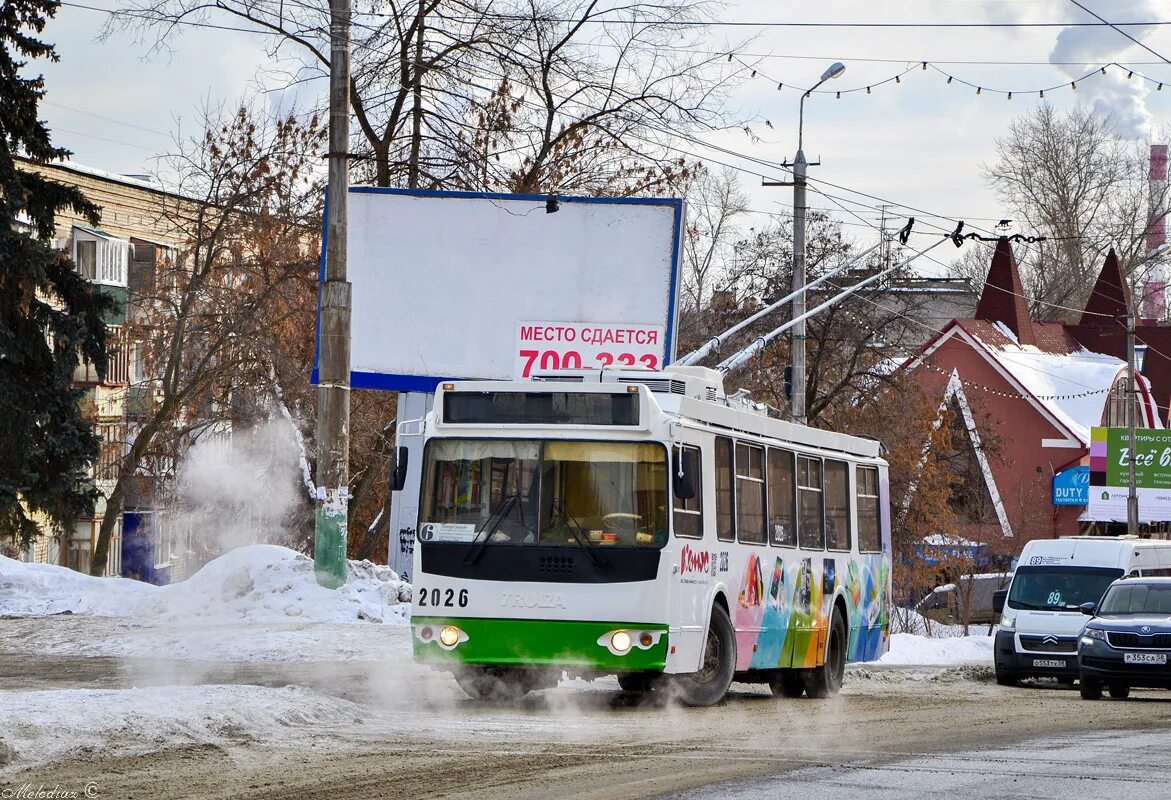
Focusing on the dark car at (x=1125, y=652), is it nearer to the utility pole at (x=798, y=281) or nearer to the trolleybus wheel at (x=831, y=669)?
the trolleybus wheel at (x=831, y=669)

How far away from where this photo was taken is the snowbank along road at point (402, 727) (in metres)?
9.62

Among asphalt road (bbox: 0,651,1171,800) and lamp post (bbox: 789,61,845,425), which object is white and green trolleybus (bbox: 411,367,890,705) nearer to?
asphalt road (bbox: 0,651,1171,800)

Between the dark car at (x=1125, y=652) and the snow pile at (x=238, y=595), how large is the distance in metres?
8.31

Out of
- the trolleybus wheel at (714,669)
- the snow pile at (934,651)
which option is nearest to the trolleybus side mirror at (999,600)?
the snow pile at (934,651)

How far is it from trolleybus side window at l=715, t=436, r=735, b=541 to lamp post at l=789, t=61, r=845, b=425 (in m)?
12.7

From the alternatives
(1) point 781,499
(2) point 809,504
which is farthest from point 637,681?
(2) point 809,504

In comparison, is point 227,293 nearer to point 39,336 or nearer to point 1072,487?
point 39,336

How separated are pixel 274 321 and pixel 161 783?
2764 cm

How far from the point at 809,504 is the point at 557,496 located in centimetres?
432

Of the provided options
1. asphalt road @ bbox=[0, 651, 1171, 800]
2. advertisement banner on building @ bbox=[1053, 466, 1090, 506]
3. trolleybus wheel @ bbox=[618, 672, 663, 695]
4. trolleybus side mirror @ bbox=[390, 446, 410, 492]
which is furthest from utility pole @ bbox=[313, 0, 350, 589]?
advertisement banner on building @ bbox=[1053, 466, 1090, 506]

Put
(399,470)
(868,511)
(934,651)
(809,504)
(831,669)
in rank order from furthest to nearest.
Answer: (934,651) → (868,511) → (831,669) → (809,504) → (399,470)

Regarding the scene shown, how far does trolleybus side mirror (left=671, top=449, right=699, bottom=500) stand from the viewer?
14188 mm

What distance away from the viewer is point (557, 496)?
14.5m

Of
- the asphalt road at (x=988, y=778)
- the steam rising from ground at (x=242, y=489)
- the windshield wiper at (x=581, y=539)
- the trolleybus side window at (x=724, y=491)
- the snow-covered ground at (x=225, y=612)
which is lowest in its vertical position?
the asphalt road at (x=988, y=778)
